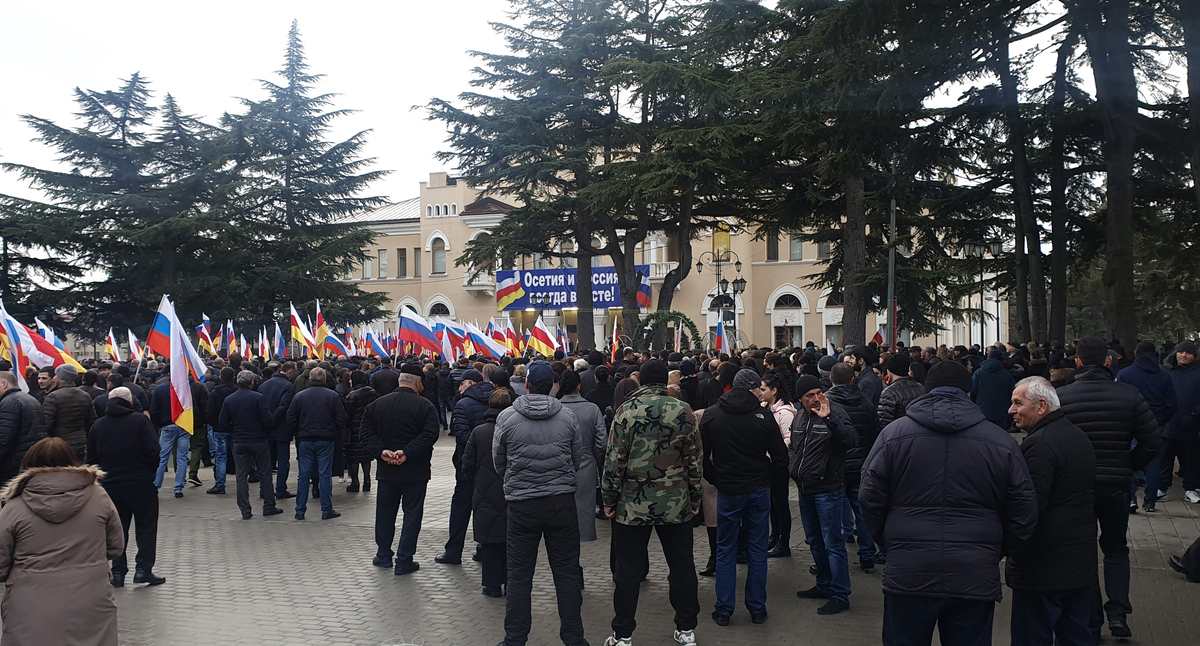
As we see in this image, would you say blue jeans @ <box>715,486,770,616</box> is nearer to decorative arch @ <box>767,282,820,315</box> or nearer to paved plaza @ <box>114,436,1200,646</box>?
paved plaza @ <box>114,436,1200,646</box>

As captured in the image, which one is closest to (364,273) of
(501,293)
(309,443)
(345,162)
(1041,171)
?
(345,162)

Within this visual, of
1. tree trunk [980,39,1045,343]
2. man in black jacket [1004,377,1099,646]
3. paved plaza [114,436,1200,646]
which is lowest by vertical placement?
paved plaza [114,436,1200,646]

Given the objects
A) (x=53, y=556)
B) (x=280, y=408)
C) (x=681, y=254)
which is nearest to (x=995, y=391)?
(x=280, y=408)

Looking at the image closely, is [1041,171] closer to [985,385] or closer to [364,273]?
[985,385]

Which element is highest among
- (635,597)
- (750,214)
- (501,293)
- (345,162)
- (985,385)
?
(345,162)

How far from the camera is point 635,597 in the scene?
6012mm

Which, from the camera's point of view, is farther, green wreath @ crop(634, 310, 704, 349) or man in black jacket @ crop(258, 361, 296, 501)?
green wreath @ crop(634, 310, 704, 349)

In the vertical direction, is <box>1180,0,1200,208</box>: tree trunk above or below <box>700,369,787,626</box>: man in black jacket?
above

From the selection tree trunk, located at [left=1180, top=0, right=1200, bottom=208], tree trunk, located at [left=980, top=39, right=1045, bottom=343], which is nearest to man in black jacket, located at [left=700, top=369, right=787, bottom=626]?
tree trunk, located at [left=1180, top=0, right=1200, bottom=208]

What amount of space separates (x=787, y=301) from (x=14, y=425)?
4655cm

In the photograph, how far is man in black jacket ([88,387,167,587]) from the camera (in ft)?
25.2

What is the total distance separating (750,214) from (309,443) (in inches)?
856

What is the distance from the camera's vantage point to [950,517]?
4.33 meters

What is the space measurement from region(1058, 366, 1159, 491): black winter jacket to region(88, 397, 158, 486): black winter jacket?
6.99 m
